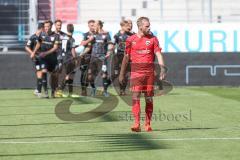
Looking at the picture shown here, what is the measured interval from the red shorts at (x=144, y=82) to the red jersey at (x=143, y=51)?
9 cm

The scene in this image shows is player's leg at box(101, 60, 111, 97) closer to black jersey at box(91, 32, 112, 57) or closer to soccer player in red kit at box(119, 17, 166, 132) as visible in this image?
black jersey at box(91, 32, 112, 57)

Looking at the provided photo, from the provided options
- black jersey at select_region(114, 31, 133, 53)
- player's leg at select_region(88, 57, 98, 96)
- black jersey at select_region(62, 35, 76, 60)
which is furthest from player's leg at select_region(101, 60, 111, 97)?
black jersey at select_region(62, 35, 76, 60)

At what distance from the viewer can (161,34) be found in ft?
88.3

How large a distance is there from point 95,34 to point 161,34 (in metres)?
5.94

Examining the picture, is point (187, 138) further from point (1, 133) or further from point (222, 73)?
point (222, 73)

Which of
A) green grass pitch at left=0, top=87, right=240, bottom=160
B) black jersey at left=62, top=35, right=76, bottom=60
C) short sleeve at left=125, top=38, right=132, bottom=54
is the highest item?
short sleeve at left=125, top=38, right=132, bottom=54

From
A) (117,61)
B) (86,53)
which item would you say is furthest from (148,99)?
(117,61)

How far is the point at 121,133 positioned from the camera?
1239 centimetres

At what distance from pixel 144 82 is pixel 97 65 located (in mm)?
9303

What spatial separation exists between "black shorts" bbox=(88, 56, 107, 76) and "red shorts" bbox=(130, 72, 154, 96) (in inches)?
348

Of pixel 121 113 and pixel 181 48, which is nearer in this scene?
pixel 121 113

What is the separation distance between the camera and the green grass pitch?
1004 cm

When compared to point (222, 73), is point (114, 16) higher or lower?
higher

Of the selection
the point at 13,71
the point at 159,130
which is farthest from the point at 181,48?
the point at 159,130
